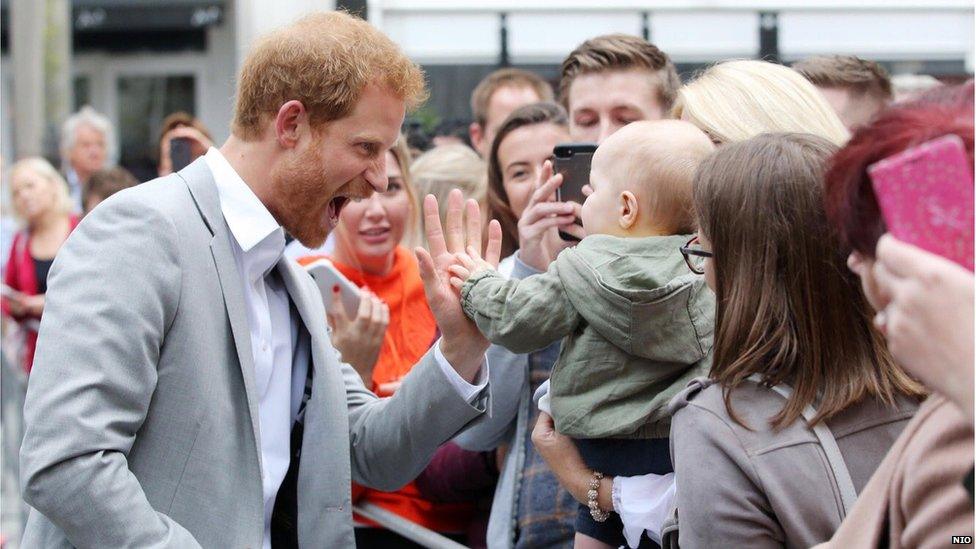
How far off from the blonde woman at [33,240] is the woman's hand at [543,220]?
4822 millimetres

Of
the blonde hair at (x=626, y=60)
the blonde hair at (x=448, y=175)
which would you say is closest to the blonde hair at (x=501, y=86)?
the blonde hair at (x=448, y=175)

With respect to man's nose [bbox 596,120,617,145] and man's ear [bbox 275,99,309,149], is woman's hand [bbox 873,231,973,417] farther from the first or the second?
man's nose [bbox 596,120,617,145]

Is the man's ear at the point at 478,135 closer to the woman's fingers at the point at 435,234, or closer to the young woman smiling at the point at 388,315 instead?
the young woman smiling at the point at 388,315

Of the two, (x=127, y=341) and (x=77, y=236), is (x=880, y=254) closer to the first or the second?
(x=127, y=341)

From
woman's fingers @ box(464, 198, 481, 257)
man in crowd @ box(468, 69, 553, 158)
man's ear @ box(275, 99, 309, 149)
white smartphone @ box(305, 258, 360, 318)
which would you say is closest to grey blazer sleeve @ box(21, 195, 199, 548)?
man's ear @ box(275, 99, 309, 149)

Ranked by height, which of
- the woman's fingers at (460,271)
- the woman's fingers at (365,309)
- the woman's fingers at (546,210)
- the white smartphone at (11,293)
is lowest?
the white smartphone at (11,293)

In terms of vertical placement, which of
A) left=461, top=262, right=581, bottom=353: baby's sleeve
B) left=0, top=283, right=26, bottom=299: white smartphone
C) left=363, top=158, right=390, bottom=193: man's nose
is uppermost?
left=363, top=158, right=390, bottom=193: man's nose

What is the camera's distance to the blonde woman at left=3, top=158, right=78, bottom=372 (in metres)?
7.43

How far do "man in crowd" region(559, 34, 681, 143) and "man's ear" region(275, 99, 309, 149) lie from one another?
1.28 m

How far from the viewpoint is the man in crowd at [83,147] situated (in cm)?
941

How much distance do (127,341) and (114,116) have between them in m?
14.8

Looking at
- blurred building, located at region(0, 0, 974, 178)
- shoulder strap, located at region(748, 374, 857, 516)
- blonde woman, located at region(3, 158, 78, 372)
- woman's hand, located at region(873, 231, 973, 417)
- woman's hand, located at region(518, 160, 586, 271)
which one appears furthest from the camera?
blonde woman, located at region(3, 158, 78, 372)

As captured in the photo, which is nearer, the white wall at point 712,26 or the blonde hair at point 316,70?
the blonde hair at point 316,70

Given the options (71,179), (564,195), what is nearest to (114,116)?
(71,179)
